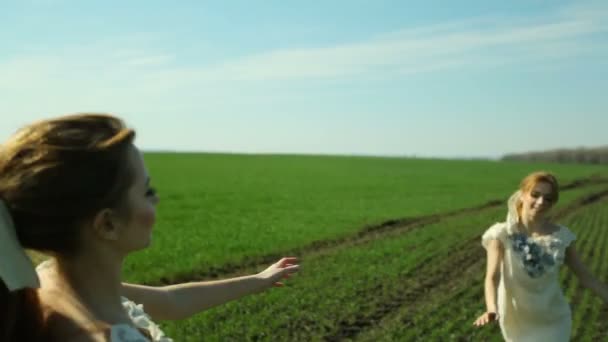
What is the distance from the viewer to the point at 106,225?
5.17 ft

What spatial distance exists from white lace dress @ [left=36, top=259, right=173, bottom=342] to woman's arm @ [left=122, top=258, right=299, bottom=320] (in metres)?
0.36

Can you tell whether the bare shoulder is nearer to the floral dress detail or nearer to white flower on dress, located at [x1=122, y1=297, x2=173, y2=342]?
the floral dress detail

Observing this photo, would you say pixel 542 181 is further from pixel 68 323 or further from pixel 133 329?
pixel 68 323

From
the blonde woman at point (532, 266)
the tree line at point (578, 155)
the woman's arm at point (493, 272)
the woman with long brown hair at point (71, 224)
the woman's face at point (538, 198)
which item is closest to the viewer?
the woman with long brown hair at point (71, 224)

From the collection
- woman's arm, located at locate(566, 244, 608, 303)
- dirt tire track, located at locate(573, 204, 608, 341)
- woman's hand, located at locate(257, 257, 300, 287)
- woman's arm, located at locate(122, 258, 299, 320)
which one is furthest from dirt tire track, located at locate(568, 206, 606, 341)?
woman's arm, located at locate(122, 258, 299, 320)

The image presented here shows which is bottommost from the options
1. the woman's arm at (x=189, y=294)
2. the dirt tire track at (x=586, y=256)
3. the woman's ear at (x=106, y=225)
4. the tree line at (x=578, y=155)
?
the tree line at (x=578, y=155)

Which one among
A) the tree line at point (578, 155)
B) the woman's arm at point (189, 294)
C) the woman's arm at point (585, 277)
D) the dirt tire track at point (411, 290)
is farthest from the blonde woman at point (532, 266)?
the tree line at point (578, 155)

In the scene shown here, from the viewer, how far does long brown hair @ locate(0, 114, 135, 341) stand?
58.6 inches

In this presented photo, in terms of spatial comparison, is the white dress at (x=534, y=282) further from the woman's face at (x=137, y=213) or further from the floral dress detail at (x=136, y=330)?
the woman's face at (x=137, y=213)

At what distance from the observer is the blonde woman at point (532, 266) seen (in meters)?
5.41

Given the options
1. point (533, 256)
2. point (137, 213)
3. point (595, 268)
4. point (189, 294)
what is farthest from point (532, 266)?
point (595, 268)

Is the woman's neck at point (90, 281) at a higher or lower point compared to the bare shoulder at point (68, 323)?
higher

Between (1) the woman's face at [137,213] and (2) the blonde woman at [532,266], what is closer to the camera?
(1) the woman's face at [137,213]

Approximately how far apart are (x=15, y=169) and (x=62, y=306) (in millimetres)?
297
